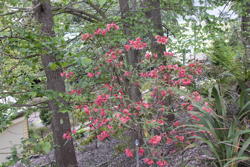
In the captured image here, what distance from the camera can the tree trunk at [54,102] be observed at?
3.81m

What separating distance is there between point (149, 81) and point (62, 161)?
248 centimetres

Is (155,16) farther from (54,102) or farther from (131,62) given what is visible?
(54,102)

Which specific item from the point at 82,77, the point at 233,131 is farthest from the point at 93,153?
the point at 233,131

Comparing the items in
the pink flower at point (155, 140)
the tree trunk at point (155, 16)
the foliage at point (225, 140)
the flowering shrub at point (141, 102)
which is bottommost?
the foliage at point (225, 140)

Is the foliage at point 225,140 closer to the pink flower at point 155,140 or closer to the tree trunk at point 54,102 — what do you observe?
the pink flower at point 155,140

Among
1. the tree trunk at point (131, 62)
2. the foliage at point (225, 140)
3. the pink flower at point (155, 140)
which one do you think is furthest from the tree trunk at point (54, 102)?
the foliage at point (225, 140)

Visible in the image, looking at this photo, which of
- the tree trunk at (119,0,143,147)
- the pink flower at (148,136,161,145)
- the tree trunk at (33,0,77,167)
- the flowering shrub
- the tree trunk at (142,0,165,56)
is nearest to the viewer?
the pink flower at (148,136,161,145)

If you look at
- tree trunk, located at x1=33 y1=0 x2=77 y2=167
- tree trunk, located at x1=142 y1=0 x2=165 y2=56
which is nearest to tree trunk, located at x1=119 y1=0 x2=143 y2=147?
tree trunk, located at x1=142 y1=0 x2=165 y2=56

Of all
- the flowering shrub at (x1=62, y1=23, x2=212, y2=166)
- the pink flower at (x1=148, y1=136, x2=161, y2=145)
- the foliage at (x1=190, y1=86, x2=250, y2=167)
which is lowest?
the foliage at (x1=190, y1=86, x2=250, y2=167)

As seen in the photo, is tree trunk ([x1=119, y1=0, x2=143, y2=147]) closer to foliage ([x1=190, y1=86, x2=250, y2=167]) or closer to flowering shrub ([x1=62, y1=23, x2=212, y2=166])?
flowering shrub ([x1=62, y1=23, x2=212, y2=166])

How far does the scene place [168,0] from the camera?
15.6 ft

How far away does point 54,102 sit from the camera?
3.63 m

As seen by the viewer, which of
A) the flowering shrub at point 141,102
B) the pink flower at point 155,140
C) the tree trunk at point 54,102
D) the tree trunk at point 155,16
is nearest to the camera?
the pink flower at point 155,140

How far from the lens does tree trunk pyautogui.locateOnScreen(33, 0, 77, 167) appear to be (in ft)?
12.5
